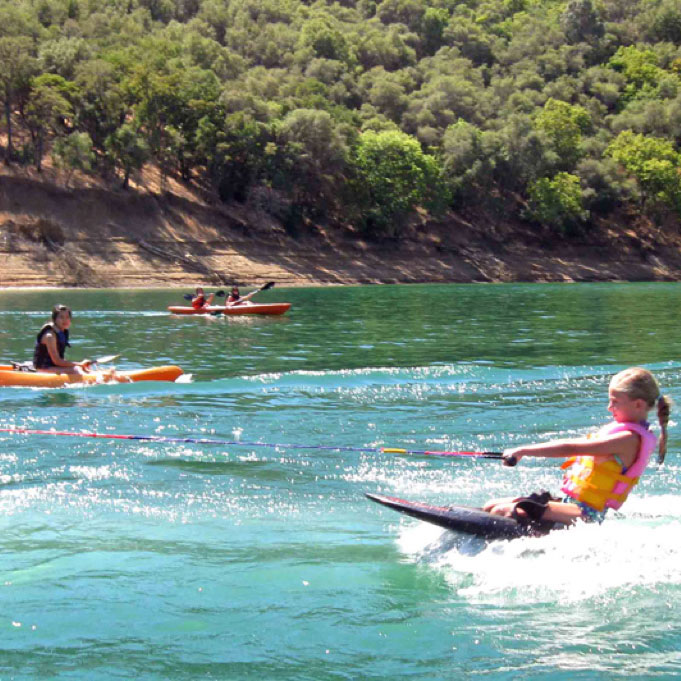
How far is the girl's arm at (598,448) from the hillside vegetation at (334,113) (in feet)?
184

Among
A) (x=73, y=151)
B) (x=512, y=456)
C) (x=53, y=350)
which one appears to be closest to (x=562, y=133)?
(x=73, y=151)

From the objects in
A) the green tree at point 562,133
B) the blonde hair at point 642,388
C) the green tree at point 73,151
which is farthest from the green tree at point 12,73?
the blonde hair at point 642,388

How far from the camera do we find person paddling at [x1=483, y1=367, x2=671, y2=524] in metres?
6.20

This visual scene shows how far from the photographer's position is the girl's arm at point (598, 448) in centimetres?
621

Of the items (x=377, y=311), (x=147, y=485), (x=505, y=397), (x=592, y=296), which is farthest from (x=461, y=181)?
(x=147, y=485)

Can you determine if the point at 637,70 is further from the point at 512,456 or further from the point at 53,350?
the point at 512,456

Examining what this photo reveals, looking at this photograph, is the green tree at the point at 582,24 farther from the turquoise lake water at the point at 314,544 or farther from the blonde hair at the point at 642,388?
the blonde hair at the point at 642,388

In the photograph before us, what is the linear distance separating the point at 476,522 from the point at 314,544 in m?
1.50

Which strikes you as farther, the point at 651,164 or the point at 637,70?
the point at 637,70

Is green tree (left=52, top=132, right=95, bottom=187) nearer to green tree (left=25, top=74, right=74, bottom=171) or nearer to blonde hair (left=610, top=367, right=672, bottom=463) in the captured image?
green tree (left=25, top=74, right=74, bottom=171)

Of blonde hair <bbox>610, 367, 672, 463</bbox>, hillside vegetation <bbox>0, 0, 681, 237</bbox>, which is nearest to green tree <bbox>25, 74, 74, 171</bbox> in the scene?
hillside vegetation <bbox>0, 0, 681, 237</bbox>

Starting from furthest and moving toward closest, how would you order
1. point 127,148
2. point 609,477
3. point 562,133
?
point 562,133 → point 127,148 → point 609,477

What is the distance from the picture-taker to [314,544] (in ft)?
25.0

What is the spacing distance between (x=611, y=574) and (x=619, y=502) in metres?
0.53
